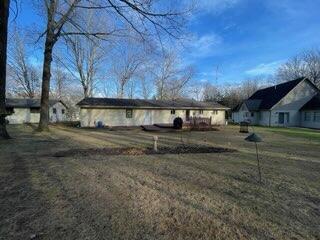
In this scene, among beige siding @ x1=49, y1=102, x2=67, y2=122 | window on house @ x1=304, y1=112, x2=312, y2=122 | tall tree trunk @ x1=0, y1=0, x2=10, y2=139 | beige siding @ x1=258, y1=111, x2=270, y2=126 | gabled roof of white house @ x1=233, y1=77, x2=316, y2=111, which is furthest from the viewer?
beige siding @ x1=49, y1=102, x2=67, y2=122

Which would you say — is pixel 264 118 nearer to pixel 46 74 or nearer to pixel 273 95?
pixel 273 95

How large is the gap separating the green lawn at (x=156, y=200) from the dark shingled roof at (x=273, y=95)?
107 feet

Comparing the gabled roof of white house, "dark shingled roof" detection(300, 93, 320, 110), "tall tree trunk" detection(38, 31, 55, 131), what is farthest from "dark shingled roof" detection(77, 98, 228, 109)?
"dark shingled roof" detection(300, 93, 320, 110)

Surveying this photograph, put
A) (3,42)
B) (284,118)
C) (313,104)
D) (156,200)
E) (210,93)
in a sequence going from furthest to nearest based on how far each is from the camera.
Answer: (210,93), (284,118), (313,104), (3,42), (156,200)

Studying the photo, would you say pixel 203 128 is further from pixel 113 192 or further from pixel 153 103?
pixel 113 192

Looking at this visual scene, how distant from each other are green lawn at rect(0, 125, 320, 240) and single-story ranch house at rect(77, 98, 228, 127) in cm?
2427

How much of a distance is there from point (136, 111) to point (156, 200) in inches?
1181

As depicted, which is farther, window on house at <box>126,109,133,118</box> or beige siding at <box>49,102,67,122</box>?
beige siding at <box>49,102,67,122</box>

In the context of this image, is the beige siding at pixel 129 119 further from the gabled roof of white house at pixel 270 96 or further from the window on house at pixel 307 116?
the window on house at pixel 307 116

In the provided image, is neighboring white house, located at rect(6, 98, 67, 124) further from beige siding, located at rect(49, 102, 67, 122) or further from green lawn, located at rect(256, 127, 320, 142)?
green lawn, located at rect(256, 127, 320, 142)

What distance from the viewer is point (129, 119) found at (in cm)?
3459

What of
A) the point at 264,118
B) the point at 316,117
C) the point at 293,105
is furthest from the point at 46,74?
the point at 293,105

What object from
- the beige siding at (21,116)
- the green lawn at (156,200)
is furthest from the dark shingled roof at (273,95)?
the beige siding at (21,116)

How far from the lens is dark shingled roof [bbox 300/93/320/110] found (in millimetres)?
35331
